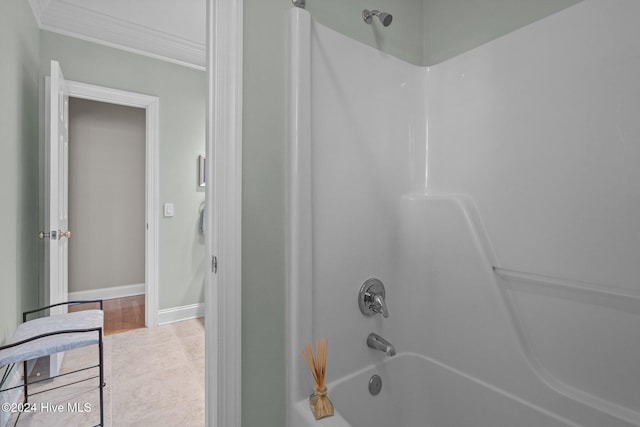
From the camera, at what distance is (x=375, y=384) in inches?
49.7

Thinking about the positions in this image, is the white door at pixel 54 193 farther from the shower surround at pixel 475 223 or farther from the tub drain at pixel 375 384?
the tub drain at pixel 375 384

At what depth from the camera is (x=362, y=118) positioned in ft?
4.25

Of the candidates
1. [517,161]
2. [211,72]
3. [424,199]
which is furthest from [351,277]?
[211,72]

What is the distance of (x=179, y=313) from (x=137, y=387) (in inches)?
44.4

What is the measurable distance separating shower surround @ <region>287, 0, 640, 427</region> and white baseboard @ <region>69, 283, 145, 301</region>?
3813 millimetres

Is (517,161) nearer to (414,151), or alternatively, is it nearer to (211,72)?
(414,151)

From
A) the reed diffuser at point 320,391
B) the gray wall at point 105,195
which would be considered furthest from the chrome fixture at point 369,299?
the gray wall at point 105,195

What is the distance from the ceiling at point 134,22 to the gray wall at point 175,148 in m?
0.12

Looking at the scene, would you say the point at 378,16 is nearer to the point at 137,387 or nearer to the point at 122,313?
the point at 137,387

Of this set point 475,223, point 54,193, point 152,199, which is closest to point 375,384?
point 475,223

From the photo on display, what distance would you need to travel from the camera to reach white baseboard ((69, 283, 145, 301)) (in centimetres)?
373

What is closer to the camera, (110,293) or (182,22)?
(182,22)

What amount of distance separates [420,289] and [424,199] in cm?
42

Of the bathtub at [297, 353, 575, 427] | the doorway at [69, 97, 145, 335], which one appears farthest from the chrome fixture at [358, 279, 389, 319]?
the doorway at [69, 97, 145, 335]
